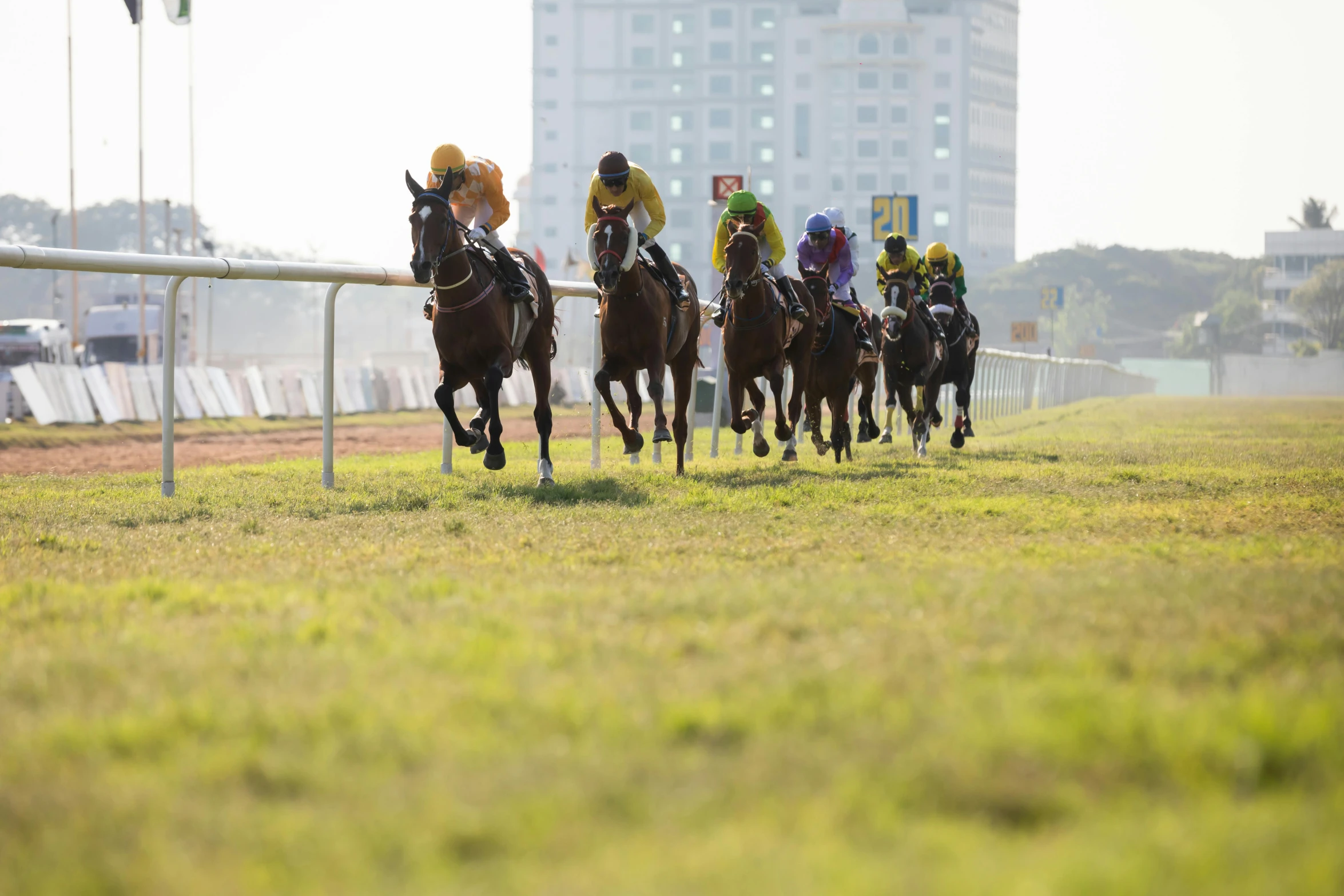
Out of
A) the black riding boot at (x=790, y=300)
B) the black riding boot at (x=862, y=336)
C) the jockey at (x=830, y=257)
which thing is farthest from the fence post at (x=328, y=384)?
the black riding boot at (x=862, y=336)

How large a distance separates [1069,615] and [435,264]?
21.4ft

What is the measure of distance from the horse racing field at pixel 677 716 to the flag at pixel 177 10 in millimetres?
38185

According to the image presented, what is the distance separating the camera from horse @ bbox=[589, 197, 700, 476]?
36.3 feet

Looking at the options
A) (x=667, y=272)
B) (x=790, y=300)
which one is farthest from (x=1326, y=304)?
(x=667, y=272)

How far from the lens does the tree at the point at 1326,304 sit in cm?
11031

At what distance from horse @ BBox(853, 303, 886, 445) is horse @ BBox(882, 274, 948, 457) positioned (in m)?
0.19

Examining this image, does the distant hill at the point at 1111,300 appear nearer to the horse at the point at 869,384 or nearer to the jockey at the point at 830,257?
the horse at the point at 869,384

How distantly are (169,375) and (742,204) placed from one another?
5.09 metres

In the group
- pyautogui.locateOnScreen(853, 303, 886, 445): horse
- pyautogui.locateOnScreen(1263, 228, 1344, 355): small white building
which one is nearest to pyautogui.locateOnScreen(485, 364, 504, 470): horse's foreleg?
pyautogui.locateOnScreen(853, 303, 886, 445): horse

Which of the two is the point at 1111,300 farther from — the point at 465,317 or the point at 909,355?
the point at 465,317

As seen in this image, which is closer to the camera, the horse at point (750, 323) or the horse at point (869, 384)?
the horse at point (750, 323)

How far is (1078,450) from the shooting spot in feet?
51.0

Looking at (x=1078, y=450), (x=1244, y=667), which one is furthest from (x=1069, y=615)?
(x=1078, y=450)

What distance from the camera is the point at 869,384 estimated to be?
53.4 feet
